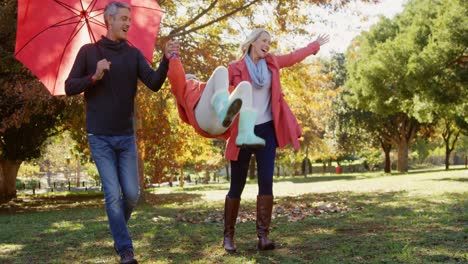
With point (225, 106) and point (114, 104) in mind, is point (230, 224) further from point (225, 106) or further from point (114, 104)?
point (114, 104)

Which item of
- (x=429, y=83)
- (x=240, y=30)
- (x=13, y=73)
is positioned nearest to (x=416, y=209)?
(x=240, y=30)

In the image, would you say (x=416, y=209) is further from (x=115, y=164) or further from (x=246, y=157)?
(x=115, y=164)

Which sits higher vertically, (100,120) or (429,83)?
(429,83)

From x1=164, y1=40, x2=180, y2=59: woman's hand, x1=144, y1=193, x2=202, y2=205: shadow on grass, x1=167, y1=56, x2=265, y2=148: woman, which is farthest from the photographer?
x1=144, y1=193, x2=202, y2=205: shadow on grass

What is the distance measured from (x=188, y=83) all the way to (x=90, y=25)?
3.94 feet

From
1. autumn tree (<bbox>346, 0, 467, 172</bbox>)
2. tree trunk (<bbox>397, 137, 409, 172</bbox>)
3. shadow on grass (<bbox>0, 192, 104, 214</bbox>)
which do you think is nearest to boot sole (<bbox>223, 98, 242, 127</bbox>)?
shadow on grass (<bbox>0, 192, 104, 214</bbox>)

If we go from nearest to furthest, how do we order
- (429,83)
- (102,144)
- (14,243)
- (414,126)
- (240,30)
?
(102,144) → (14,243) → (240,30) → (429,83) → (414,126)

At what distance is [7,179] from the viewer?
2206 centimetres

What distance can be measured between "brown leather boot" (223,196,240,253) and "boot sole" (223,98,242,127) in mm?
1116

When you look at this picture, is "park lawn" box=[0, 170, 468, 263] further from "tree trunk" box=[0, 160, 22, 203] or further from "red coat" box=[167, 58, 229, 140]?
"tree trunk" box=[0, 160, 22, 203]

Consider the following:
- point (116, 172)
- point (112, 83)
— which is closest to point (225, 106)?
point (112, 83)

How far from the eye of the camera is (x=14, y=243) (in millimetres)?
6637

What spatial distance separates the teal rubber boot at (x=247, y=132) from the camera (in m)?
4.53

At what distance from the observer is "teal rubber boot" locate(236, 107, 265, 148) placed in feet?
14.9
